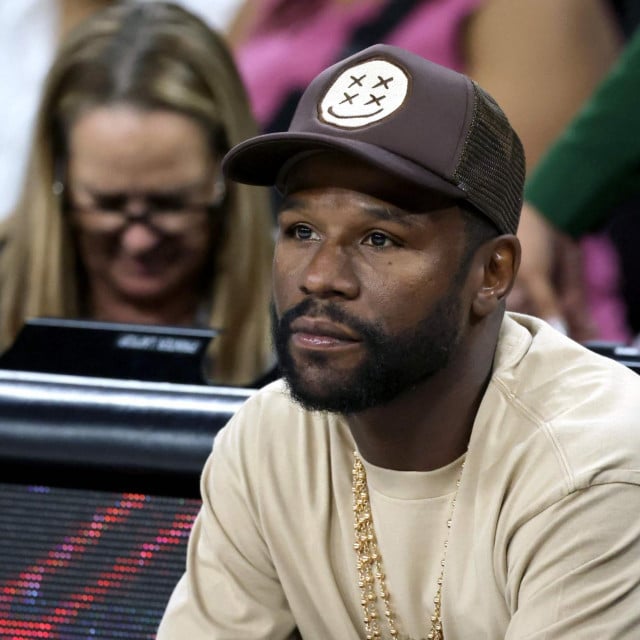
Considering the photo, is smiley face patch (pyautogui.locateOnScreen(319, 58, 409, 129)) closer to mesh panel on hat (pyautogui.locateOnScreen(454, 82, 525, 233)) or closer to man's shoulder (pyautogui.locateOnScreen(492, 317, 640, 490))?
mesh panel on hat (pyautogui.locateOnScreen(454, 82, 525, 233))

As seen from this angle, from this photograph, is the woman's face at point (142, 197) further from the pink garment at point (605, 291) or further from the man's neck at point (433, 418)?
the man's neck at point (433, 418)

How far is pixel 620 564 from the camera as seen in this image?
118 cm

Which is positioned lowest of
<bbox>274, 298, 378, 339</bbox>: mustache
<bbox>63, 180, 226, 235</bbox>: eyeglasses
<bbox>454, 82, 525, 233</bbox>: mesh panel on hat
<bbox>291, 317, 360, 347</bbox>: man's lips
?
<bbox>63, 180, 226, 235</bbox>: eyeglasses

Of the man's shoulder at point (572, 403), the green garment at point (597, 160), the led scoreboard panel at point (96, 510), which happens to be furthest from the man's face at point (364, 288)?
the green garment at point (597, 160)

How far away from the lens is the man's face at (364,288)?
1.22 meters

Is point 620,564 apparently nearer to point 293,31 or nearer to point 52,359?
point 52,359

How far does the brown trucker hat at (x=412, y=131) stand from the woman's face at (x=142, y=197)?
1.25 metres

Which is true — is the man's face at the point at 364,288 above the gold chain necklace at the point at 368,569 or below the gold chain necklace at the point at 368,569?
above

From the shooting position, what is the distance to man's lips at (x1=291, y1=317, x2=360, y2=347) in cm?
122

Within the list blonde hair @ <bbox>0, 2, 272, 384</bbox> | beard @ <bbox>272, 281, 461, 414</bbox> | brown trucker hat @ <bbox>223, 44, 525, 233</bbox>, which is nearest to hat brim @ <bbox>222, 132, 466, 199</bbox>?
brown trucker hat @ <bbox>223, 44, 525, 233</bbox>

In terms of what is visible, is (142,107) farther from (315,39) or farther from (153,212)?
(315,39)

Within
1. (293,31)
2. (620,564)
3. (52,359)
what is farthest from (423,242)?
(293,31)

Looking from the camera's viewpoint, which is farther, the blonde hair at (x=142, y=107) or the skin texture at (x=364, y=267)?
the blonde hair at (x=142, y=107)

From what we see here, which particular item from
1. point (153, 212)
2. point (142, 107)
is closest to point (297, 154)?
point (153, 212)
